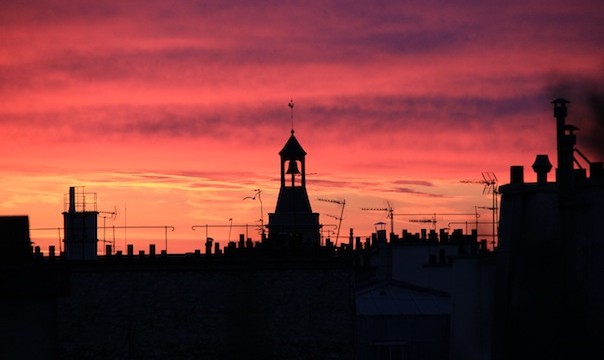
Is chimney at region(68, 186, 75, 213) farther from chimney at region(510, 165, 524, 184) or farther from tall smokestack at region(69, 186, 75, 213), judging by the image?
chimney at region(510, 165, 524, 184)

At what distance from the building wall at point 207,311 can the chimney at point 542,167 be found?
353 inches

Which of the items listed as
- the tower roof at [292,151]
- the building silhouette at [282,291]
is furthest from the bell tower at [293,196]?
the building silhouette at [282,291]

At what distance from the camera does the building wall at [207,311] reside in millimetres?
63875

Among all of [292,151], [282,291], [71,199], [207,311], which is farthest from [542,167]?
[292,151]

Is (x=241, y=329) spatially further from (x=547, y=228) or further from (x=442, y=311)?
(x=442, y=311)

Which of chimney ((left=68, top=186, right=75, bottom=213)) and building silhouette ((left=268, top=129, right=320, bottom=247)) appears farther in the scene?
building silhouette ((left=268, top=129, right=320, bottom=247))

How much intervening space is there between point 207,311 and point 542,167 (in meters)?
14.7

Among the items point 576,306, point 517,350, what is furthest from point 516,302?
point 576,306

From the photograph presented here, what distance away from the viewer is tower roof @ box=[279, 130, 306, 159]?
9488cm

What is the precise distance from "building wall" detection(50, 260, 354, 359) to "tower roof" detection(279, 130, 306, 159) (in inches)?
1204

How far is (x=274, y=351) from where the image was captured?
64062 mm

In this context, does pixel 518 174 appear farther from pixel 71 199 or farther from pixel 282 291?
pixel 71 199

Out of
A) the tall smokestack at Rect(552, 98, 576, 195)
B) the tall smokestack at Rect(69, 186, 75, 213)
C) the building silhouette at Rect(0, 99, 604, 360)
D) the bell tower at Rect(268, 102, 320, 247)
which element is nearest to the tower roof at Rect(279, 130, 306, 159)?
the bell tower at Rect(268, 102, 320, 247)

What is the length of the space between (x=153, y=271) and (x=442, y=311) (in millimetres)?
21928
